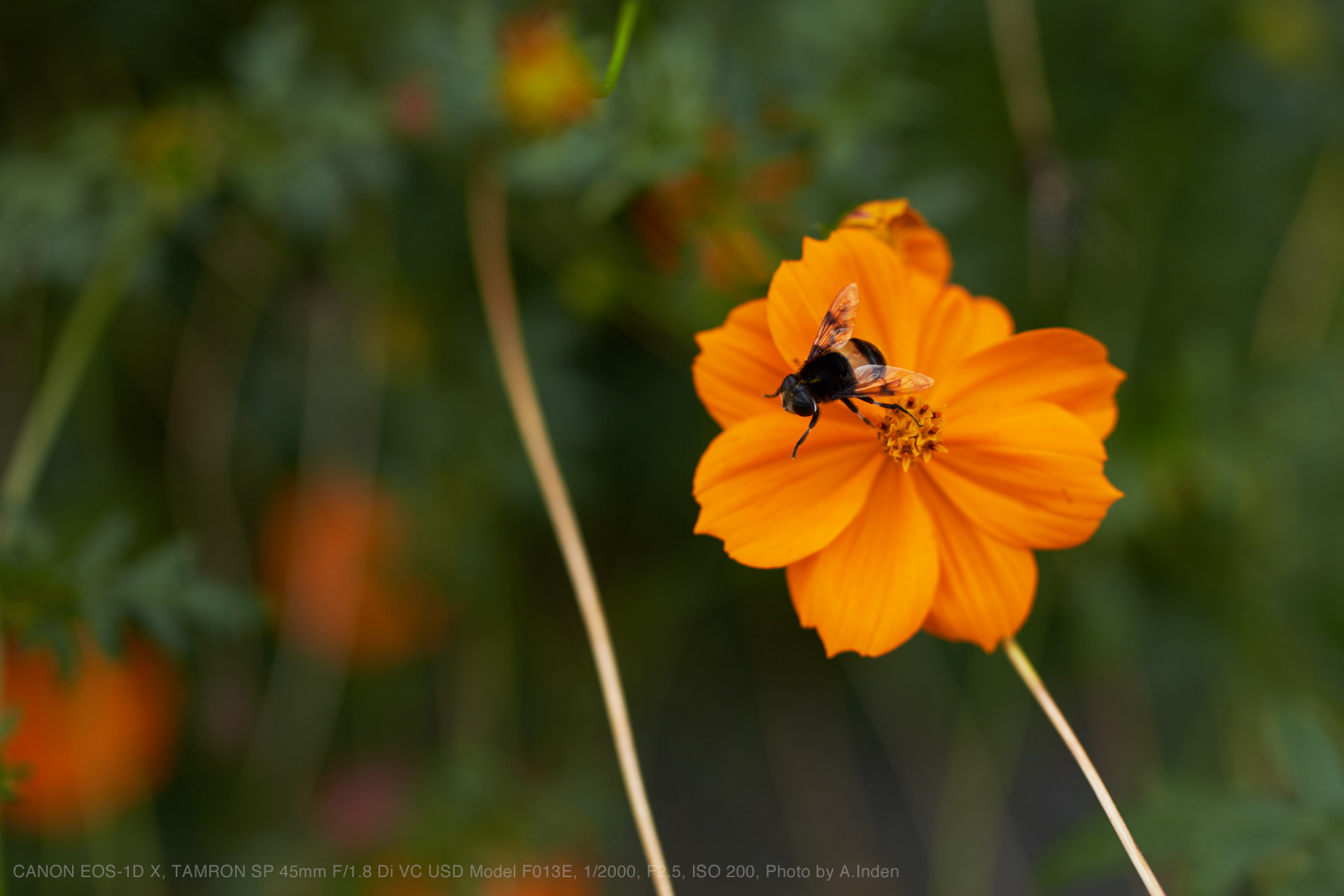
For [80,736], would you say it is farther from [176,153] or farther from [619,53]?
[619,53]

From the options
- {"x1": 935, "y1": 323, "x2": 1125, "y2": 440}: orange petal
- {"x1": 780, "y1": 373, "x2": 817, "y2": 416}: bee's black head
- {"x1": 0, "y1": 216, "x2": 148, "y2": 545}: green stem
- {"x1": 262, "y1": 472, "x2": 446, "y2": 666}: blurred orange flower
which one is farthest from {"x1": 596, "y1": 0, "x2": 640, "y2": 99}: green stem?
{"x1": 262, "y1": 472, "x2": 446, "y2": 666}: blurred orange flower

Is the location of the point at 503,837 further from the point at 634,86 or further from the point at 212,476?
the point at 634,86

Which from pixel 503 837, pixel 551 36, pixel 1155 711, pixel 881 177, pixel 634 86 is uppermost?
pixel 551 36

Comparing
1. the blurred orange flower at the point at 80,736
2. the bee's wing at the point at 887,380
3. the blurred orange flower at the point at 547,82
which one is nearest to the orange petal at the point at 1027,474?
the bee's wing at the point at 887,380

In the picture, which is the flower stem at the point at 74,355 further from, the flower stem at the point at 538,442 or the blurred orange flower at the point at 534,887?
the blurred orange flower at the point at 534,887

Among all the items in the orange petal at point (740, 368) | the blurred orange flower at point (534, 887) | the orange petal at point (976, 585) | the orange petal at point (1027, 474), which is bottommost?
the blurred orange flower at point (534, 887)

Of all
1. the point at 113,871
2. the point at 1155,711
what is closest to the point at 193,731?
the point at 113,871
